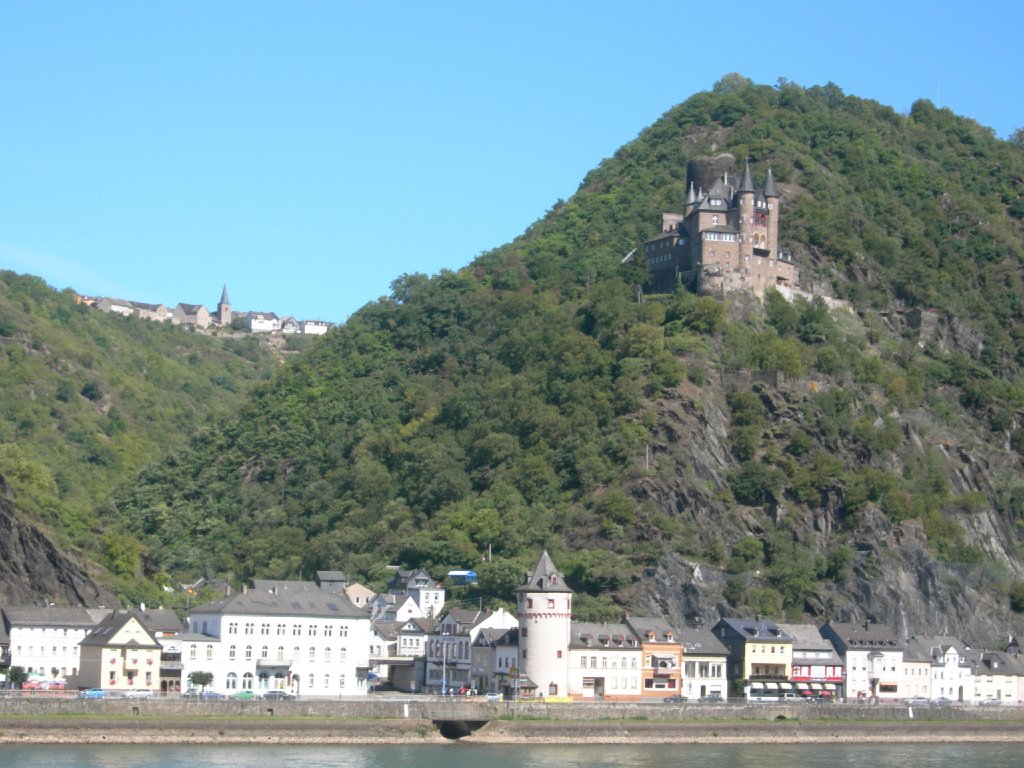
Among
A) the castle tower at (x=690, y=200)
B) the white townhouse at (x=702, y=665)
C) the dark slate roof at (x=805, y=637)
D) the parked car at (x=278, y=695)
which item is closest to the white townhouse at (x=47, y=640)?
the parked car at (x=278, y=695)

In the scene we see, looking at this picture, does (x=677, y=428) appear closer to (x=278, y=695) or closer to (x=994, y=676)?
(x=994, y=676)

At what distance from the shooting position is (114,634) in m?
92.4

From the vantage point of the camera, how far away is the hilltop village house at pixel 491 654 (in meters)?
95.4

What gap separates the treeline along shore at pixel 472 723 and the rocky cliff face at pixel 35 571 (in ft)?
101

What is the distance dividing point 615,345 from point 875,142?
5542 cm

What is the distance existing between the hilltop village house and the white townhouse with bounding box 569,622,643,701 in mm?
74

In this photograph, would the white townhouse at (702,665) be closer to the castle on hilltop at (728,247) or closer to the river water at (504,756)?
the river water at (504,756)

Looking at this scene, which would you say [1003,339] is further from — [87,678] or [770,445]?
[87,678]

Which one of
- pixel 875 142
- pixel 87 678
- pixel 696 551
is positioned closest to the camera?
pixel 87 678

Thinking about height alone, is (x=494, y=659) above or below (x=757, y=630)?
below

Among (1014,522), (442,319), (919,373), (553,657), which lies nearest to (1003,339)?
(919,373)

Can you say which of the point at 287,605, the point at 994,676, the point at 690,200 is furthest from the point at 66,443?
the point at 994,676

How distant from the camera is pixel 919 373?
141 metres

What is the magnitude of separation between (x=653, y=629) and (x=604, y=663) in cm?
421
